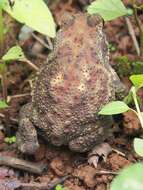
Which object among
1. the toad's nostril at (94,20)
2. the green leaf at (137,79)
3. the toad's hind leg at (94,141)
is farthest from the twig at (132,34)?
the green leaf at (137,79)

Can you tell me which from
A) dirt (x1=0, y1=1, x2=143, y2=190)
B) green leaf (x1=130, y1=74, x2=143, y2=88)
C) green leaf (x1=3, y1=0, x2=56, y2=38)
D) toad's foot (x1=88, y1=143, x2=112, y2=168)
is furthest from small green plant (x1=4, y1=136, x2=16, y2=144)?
green leaf (x1=130, y1=74, x2=143, y2=88)

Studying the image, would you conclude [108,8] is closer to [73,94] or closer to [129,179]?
[73,94]

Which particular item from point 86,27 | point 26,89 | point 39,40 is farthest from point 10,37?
point 86,27

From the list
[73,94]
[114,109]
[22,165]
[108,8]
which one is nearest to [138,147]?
[114,109]

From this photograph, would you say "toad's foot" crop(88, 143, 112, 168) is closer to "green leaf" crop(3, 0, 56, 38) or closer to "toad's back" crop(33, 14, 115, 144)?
"toad's back" crop(33, 14, 115, 144)

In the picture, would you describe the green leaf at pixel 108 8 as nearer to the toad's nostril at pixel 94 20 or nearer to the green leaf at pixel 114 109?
the toad's nostril at pixel 94 20
